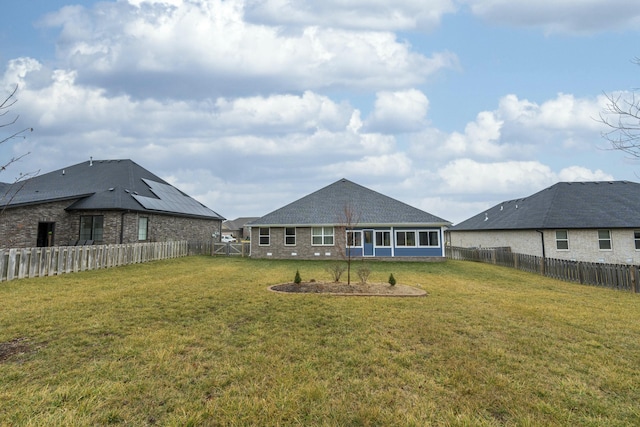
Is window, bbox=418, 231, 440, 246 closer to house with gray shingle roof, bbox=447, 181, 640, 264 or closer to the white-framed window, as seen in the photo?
the white-framed window

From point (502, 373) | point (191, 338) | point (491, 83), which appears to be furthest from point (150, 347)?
point (491, 83)

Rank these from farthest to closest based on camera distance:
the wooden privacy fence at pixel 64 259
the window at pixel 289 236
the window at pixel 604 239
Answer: the window at pixel 289 236 → the window at pixel 604 239 → the wooden privacy fence at pixel 64 259

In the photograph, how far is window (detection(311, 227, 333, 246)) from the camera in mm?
24000

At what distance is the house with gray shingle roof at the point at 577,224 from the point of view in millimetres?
22281

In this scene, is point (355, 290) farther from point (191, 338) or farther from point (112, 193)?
point (112, 193)

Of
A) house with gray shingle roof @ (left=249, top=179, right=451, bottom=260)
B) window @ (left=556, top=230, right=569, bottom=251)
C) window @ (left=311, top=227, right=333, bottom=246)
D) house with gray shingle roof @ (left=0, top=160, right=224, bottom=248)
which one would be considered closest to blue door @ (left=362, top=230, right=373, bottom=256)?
house with gray shingle roof @ (left=249, top=179, right=451, bottom=260)

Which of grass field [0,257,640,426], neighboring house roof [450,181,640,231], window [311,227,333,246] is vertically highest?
neighboring house roof [450,181,640,231]

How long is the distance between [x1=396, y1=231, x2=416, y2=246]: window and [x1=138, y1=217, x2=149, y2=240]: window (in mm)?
19110

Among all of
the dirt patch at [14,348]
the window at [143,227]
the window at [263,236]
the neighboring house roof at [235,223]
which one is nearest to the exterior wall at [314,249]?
the window at [263,236]

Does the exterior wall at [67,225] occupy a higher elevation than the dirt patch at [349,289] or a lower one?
higher

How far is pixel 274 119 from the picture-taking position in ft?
62.8

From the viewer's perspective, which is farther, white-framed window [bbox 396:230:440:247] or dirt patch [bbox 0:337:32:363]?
white-framed window [bbox 396:230:440:247]

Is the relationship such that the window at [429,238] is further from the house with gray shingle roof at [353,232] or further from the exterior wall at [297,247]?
the exterior wall at [297,247]

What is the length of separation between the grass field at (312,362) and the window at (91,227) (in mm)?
14926
